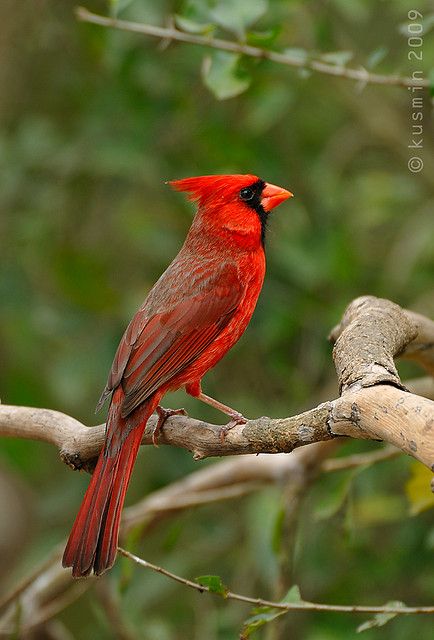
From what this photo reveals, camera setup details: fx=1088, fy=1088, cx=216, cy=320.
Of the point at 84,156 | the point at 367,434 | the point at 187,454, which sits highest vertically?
the point at 84,156

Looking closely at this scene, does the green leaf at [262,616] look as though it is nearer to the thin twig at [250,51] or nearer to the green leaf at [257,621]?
the green leaf at [257,621]

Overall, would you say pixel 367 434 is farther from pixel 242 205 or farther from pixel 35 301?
pixel 35 301

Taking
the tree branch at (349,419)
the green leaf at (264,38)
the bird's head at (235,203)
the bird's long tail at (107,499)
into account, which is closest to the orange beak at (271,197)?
the bird's head at (235,203)

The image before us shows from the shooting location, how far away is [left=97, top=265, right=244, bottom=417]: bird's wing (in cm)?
276

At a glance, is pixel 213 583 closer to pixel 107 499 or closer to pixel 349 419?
pixel 107 499

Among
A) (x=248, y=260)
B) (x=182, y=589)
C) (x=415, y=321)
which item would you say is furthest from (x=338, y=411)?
(x=182, y=589)

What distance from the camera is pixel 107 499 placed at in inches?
97.9

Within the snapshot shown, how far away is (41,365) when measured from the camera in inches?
185

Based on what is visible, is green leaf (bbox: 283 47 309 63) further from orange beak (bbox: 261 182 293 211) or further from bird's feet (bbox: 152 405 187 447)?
bird's feet (bbox: 152 405 187 447)

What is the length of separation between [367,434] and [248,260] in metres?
1.43

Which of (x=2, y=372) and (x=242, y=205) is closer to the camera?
(x=242, y=205)

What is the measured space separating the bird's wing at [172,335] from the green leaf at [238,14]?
68cm

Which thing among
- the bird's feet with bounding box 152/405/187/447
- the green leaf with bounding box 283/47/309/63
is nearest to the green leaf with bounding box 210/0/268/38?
the green leaf with bounding box 283/47/309/63

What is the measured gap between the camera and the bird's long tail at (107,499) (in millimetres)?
2354
